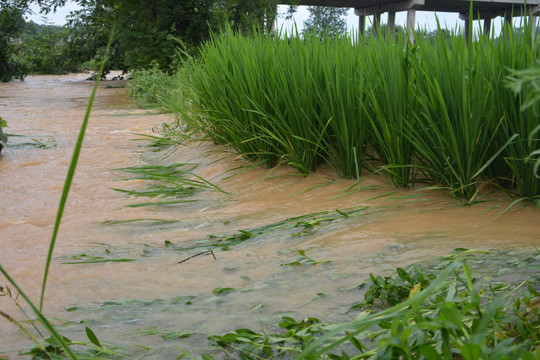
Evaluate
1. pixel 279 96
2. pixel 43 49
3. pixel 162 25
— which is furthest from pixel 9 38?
pixel 279 96

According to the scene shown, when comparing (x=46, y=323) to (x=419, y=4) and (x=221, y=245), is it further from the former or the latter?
(x=419, y=4)

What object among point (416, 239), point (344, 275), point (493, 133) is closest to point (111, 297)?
point (344, 275)

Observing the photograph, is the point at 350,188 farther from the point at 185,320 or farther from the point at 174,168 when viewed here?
the point at 174,168

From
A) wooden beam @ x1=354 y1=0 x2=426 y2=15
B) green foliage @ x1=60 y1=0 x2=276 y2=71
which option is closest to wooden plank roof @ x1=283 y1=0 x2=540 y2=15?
wooden beam @ x1=354 y1=0 x2=426 y2=15

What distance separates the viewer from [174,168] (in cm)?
436

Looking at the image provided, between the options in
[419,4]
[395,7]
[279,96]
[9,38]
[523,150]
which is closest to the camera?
[523,150]

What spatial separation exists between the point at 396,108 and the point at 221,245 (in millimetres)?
1155

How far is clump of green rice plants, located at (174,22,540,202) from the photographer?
251cm

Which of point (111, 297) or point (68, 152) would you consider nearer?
point (111, 297)

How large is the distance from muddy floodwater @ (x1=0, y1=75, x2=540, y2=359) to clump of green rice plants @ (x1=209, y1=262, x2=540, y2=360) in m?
0.12

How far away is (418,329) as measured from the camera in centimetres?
115

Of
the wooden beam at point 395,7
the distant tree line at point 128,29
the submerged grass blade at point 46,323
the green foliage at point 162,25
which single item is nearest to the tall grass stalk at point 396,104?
the submerged grass blade at point 46,323

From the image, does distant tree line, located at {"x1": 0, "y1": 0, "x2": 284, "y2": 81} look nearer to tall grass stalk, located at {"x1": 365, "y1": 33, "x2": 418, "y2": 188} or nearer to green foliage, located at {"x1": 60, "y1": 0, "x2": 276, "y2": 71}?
green foliage, located at {"x1": 60, "y1": 0, "x2": 276, "y2": 71}

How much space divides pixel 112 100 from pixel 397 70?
9.54 m
